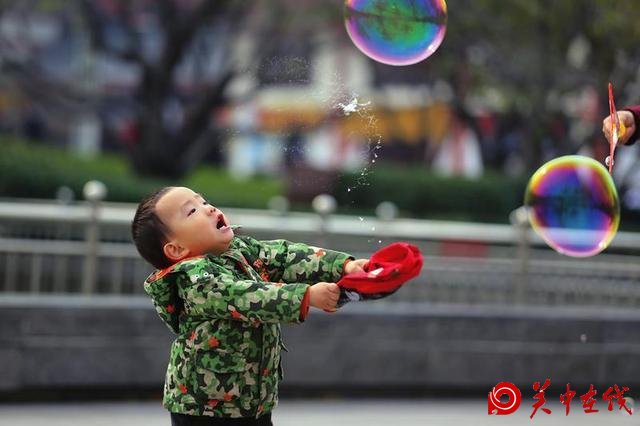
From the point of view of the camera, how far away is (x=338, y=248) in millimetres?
9578

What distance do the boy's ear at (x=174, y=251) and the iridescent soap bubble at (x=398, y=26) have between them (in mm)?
1532

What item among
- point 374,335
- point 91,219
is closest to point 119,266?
point 91,219

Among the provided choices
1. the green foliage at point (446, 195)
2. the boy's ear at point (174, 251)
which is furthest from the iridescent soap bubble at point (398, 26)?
the green foliage at point (446, 195)

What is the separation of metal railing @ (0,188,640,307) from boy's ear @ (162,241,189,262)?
476cm

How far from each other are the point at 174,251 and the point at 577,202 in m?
2.22

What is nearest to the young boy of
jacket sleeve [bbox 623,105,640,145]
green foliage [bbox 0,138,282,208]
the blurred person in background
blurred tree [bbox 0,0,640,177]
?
jacket sleeve [bbox 623,105,640,145]

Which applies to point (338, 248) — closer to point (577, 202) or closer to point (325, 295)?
point (577, 202)

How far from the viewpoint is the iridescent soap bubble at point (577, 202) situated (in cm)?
510

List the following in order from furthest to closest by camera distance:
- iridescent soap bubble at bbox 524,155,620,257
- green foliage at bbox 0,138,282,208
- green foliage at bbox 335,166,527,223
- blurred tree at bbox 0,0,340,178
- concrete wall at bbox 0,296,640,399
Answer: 1. green foliage at bbox 335,166,527,223
2. blurred tree at bbox 0,0,340,178
3. green foliage at bbox 0,138,282,208
4. concrete wall at bbox 0,296,640,399
5. iridescent soap bubble at bbox 524,155,620,257

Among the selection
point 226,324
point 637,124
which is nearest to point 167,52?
point 637,124

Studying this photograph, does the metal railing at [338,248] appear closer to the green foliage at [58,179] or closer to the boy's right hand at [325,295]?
the boy's right hand at [325,295]

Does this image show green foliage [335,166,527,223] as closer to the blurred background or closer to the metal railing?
the blurred background

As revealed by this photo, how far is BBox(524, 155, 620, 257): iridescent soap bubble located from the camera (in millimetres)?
5102

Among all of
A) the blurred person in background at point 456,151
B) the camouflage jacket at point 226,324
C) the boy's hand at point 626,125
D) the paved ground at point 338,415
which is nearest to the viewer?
the camouflage jacket at point 226,324
